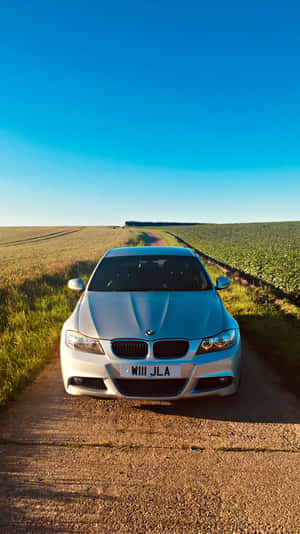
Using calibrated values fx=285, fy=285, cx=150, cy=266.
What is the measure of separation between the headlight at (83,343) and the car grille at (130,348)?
0.13 metres

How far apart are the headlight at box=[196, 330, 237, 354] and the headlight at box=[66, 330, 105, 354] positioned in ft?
2.85

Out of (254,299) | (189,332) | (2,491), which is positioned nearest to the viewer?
(2,491)

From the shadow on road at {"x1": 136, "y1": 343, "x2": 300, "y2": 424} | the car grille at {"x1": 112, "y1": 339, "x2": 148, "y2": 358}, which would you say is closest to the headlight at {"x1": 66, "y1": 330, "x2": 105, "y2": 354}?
the car grille at {"x1": 112, "y1": 339, "x2": 148, "y2": 358}

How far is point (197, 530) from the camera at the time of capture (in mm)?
1509

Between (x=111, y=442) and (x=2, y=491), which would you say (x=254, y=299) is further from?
(x=2, y=491)

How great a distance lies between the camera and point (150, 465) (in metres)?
1.98

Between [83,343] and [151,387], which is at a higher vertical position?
[83,343]

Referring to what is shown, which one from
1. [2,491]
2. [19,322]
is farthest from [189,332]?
[19,322]

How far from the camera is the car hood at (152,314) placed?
254 centimetres

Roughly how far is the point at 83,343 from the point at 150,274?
5.10 feet

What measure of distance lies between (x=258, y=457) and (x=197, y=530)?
78cm

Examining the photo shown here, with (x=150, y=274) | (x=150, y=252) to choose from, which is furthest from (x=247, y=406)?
(x=150, y=252)

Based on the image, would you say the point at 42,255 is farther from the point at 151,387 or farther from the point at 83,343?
the point at 151,387

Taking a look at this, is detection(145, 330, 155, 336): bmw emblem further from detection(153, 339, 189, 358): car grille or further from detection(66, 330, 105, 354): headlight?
detection(66, 330, 105, 354): headlight
